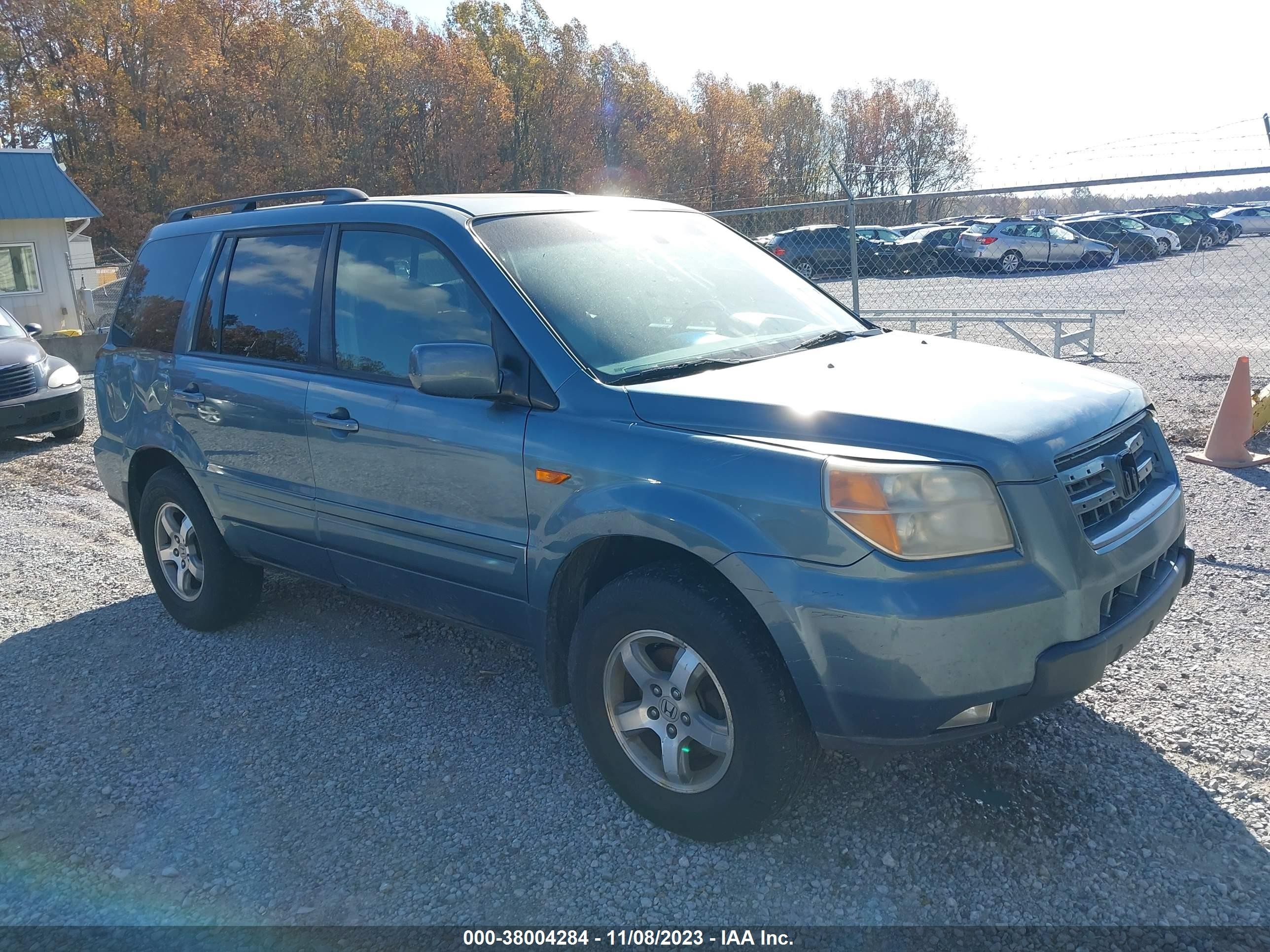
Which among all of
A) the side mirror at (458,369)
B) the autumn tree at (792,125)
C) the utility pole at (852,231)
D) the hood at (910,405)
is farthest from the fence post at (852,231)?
the autumn tree at (792,125)

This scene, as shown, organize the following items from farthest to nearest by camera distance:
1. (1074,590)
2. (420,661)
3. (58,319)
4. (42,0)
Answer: (42,0), (58,319), (420,661), (1074,590)

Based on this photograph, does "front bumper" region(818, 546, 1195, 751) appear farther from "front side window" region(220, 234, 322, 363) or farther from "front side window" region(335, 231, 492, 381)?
"front side window" region(220, 234, 322, 363)

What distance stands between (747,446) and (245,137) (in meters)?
48.4

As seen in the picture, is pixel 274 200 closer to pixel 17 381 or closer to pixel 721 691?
pixel 721 691

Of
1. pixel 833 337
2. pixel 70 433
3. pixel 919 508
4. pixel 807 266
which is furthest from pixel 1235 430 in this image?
pixel 807 266

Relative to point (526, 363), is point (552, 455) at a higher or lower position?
lower

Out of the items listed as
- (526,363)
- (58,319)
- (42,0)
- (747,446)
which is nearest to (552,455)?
(526,363)

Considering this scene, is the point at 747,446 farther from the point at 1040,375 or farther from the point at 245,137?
the point at 245,137

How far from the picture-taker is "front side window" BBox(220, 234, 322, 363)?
14.1ft

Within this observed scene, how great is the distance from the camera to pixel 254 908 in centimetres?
303

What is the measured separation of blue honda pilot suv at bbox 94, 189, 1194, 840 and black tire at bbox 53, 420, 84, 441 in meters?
7.25

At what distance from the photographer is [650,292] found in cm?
383

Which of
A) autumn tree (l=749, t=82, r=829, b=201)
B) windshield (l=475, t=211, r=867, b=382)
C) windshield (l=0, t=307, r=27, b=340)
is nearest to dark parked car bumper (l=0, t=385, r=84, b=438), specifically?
windshield (l=0, t=307, r=27, b=340)

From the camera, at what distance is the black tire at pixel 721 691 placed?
9.48 feet
